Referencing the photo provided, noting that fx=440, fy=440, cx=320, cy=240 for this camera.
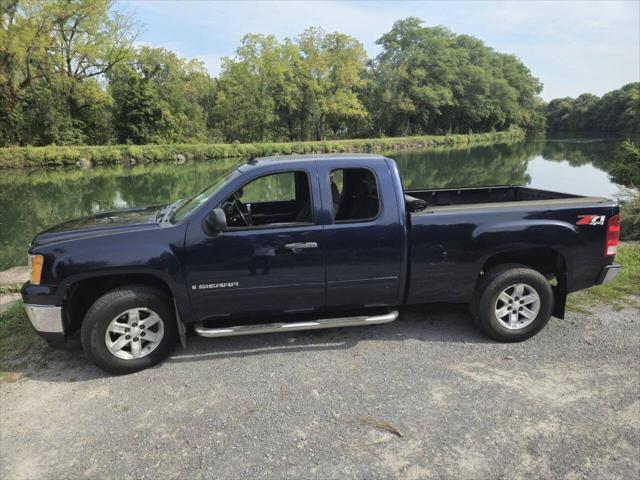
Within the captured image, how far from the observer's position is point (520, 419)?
3248mm

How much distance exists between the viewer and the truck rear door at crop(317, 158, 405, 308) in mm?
4129

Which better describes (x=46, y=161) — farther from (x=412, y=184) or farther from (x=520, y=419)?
(x=520, y=419)

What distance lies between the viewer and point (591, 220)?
14.4 feet

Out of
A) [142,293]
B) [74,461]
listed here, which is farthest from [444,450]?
[142,293]

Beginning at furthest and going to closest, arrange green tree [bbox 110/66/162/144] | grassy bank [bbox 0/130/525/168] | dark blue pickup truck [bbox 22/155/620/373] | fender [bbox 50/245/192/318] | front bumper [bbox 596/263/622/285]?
green tree [bbox 110/66/162/144]
grassy bank [bbox 0/130/525/168]
front bumper [bbox 596/263/622/285]
dark blue pickup truck [bbox 22/155/620/373]
fender [bbox 50/245/192/318]

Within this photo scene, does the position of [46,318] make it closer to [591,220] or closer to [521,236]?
[521,236]

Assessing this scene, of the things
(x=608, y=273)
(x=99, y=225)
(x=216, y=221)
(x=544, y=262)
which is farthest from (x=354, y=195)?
(x=608, y=273)

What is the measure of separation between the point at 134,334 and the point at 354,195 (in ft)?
8.43

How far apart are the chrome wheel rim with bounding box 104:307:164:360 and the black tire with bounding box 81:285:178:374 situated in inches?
1.1

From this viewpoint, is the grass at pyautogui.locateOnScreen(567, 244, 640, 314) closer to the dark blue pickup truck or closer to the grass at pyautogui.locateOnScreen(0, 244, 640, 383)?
the grass at pyautogui.locateOnScreen(0, 244, 640, 383)

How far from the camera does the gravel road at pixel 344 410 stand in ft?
9.32

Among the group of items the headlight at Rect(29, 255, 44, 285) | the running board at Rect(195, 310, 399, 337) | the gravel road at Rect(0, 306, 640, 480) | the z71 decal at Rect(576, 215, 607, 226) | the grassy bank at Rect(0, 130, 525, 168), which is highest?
Result: the grassy bank at Rect(0, 130, 525, 168)

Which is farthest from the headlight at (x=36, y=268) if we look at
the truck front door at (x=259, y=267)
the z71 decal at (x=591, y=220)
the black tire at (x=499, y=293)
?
the z71 decal at (x=591, y=220)

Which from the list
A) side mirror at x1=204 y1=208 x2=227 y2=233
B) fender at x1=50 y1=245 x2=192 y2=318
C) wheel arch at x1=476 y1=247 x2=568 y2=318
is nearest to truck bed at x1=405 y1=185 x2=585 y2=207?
wheel arch at x1=476 y1=247 x2=568 y2=318
